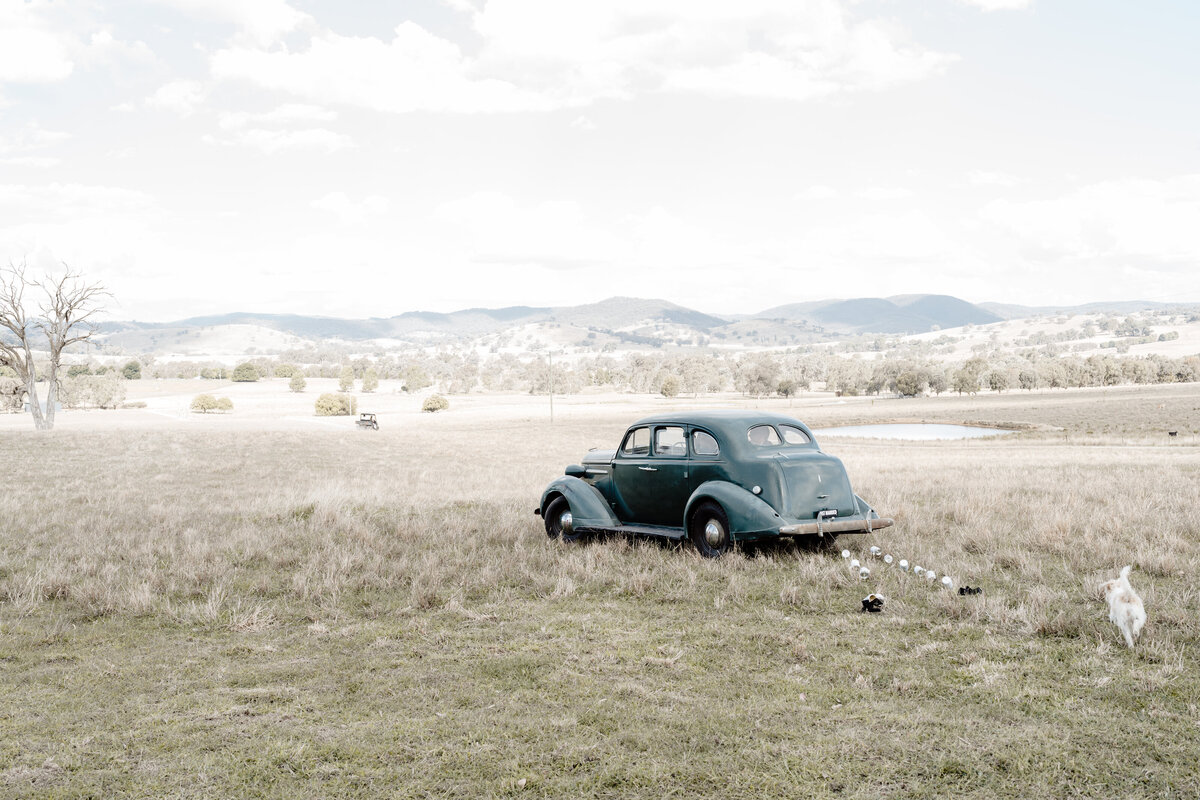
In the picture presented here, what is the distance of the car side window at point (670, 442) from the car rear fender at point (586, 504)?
3.77ft

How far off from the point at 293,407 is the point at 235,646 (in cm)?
12056

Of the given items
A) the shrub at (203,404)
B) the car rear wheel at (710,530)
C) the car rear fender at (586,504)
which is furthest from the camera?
the shrub at (203,404)

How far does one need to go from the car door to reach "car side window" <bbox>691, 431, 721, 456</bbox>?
13cm

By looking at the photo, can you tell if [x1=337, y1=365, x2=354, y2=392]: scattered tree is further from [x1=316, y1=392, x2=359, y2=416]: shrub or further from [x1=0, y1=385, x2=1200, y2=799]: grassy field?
[x1=0, y1=385, x2=1200, y2=799]: grassy field

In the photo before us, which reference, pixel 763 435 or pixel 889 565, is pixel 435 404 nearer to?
pixel 763 435

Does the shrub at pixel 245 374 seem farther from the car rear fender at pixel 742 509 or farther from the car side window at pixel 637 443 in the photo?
the car rear fender at pixel 742 509

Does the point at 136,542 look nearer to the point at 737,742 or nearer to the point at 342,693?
the point at 342,693

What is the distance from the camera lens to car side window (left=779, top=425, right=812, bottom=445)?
35.2 feet

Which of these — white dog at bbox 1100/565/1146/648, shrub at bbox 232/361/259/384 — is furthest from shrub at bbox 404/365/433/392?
white dog at bbox 1100/565/1146/648

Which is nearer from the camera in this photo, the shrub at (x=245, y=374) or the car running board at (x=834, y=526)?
the car running board at (x=834, y=526)

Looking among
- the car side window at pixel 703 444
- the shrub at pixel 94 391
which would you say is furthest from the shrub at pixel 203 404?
the car side window at pixel 703 444

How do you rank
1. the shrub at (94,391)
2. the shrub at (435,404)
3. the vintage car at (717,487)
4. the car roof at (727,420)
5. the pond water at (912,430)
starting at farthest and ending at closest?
the shrub at (435,404) → the shrub at (94,391) → the pond water at (912,430) → the car roof at (727,420) → the vintage car at (717,487)

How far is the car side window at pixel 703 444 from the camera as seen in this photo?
10453 millimetres

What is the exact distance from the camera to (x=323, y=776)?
455 cm
